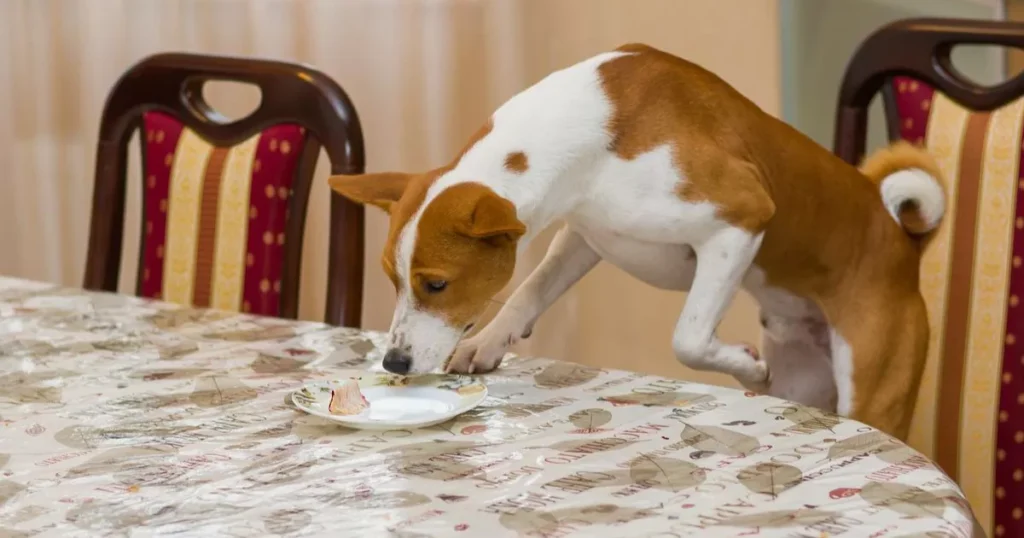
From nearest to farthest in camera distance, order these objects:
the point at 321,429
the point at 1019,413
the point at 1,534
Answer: the point at 1,534
the point at 321,429
the point at 1019,413

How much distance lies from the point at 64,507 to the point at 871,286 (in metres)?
0.94

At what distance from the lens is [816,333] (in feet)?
4.87

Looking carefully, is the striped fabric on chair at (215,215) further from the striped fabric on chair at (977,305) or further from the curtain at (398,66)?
the striped fabric on chair at (977,305)

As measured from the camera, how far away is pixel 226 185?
1651 millimetres

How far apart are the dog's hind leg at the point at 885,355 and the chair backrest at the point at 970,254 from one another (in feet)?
0.16

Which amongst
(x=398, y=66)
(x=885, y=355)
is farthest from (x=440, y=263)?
(x=398, y=66)

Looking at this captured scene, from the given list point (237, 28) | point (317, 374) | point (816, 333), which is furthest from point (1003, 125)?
point (237, 28)

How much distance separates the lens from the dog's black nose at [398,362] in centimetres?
115

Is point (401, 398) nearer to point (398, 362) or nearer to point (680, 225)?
point (398, 362)

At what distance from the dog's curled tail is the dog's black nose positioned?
0.62m

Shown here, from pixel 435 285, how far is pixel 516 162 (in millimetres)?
161

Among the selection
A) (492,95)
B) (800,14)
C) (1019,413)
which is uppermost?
(800,14)

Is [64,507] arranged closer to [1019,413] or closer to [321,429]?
[321,429]

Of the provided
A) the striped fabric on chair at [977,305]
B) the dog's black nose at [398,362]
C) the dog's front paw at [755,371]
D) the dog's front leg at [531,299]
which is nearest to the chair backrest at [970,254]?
the striped fabric on chair at [977,305]
